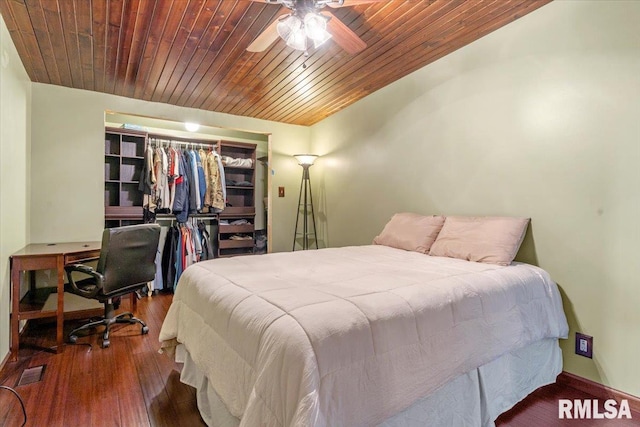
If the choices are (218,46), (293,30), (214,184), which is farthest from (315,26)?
(214,184)

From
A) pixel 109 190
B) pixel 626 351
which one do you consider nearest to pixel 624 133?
pixel 626 351

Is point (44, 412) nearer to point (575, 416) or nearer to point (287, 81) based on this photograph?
point (575, 416)

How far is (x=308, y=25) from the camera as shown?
1.88 metres

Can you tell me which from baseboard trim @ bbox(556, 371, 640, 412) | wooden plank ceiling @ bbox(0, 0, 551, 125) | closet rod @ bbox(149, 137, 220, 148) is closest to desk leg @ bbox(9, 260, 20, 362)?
wooden plank ceiling @ bbox(0, 0, 551, 125)

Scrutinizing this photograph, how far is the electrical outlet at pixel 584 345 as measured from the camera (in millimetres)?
1952

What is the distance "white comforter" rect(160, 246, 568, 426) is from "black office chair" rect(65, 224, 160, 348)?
94 cm

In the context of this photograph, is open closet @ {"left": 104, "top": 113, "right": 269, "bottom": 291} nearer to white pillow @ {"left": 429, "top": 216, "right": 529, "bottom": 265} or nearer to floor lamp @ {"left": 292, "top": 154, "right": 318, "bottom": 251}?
floor lamp @ {"left": 292, "top": 154, "right": 318, "bottom": 251}

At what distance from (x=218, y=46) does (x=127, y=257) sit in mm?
1884

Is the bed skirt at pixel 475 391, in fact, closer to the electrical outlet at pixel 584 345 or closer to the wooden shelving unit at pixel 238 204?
the electrical outlet at pixel 584 345

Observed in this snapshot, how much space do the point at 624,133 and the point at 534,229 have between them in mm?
741

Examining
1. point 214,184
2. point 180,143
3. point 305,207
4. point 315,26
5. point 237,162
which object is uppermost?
point 315,26

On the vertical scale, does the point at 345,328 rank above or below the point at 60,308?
above

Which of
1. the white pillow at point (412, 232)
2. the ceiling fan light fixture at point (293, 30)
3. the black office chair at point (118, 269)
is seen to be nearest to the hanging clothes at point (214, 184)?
the black office chair at point (118, 269)

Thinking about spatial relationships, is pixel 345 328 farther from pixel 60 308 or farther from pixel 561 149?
pixel 60 308
